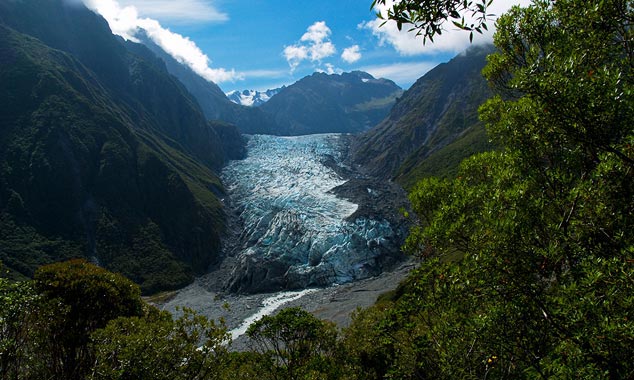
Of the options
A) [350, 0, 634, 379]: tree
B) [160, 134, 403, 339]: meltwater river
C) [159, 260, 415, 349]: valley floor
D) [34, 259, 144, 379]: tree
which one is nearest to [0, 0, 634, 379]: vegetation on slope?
[350, 0, 634, 379]: tree

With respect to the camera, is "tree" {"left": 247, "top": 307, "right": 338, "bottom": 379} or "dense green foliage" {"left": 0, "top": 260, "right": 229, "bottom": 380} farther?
"tree" {"left": 247, "top": 307, "right": 338, "bottom": 379}

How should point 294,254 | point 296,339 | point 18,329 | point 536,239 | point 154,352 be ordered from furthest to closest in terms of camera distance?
point 294,254 → point 296,339 → point 18,329 → point 154,352 → point 536,239

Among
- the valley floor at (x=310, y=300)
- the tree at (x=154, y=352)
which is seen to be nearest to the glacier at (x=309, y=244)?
the valley floor at (x=310, y=300)

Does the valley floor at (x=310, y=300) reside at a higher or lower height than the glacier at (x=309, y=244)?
lower

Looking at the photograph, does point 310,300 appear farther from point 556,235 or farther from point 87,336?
point 556,235

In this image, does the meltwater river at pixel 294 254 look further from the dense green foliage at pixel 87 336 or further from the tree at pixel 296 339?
the dense green foliage at pixel 87 336

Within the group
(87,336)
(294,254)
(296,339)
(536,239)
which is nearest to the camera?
(536,239)

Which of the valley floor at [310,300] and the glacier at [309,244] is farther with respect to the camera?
the glacier at [309,244]

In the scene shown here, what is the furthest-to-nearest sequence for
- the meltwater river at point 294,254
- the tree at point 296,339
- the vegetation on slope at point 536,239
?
1. the meltwater river at point 294,254
2. the tree at point 296,339
3. the vegetation on slope at point 536,239

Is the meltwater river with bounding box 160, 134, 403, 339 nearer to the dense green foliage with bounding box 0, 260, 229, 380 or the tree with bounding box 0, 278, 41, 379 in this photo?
the dense green foliage with bounding box 0, 260, 229, 380

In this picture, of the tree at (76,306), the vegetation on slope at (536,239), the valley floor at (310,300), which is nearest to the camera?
the vegetation on slope at (536,239)

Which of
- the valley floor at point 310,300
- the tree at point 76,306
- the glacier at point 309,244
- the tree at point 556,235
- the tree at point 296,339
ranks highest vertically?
the tree at point 556,235

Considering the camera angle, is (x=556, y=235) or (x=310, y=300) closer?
(x=556, y=235)

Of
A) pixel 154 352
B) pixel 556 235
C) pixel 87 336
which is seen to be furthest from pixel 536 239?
pixel 87 336
